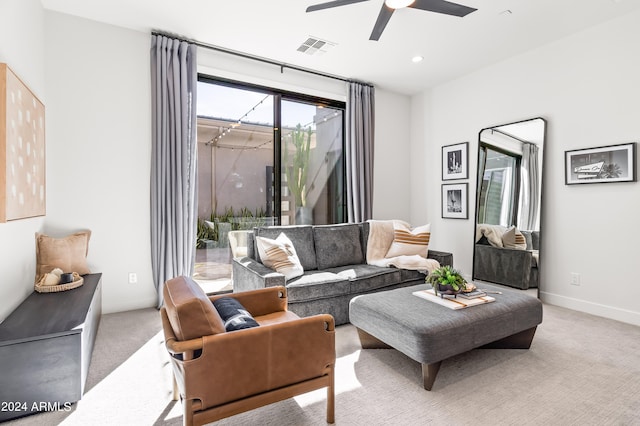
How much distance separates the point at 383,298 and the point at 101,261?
2792mm

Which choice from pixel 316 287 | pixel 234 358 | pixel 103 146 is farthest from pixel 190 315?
pixel 103 146

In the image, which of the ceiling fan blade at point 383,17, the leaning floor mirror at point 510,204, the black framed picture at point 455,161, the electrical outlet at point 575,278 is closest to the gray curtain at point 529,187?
the leaning floor mirror at point 510,204

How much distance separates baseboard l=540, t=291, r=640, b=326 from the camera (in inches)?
126

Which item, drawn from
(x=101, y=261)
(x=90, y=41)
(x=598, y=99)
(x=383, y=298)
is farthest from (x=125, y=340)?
(x=598, y=99)

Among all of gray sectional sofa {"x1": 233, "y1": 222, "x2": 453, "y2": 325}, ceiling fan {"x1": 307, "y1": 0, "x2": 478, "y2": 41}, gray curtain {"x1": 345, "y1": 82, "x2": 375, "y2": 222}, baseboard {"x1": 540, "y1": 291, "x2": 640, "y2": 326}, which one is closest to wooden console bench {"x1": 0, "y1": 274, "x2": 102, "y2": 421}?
gray sectional sofa {"x1": 233, "y1": 222, "x2": 453, "y2": 325}

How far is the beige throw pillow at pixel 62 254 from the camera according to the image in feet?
9.27

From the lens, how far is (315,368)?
67.9 inches

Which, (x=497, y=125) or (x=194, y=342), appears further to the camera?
(x=497, y=125)

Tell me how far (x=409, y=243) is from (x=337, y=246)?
0.82 metres

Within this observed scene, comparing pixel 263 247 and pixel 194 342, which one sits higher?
pixel 263 247

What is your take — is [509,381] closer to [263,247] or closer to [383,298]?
[383,298]

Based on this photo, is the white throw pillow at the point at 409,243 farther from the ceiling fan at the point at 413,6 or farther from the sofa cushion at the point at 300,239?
the ceiling fan at the point at 413,6

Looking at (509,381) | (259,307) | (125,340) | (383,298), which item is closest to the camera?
(509,381)

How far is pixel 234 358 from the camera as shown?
1522 millimetres
